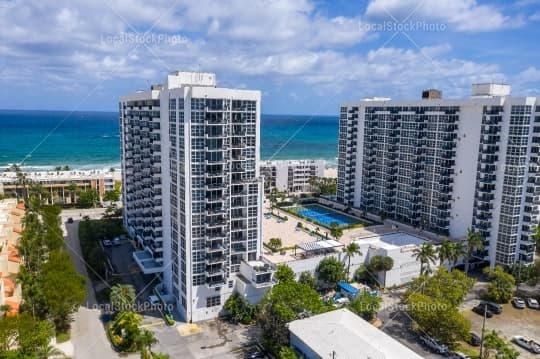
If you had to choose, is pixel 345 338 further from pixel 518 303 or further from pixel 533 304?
pixel 533 304

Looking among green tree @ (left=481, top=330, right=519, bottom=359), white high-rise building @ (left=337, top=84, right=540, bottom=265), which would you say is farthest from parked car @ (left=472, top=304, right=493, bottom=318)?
white high-rise building @ (left=337, top=84, right=540, bottom=265)

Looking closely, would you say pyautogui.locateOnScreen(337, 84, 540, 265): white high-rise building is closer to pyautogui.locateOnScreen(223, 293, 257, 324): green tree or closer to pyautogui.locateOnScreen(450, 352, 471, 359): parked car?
pyautogui.locateOnScreen(450, 352, 471, 359): parked car

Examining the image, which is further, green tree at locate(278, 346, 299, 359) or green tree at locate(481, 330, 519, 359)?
green tree at locate(481, 330, 519, 359)

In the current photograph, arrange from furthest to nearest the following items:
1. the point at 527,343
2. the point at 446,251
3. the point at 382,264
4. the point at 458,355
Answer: the point at 382,264 < the point at 446,251 < the point at 527,343 < the point at 458,355

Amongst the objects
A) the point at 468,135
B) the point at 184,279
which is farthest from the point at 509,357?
the point at 468,135

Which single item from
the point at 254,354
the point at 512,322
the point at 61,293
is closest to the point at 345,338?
the point at 254,354

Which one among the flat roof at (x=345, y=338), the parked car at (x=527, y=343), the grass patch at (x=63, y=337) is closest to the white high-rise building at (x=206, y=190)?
the flat roof at (x=345, y=338)

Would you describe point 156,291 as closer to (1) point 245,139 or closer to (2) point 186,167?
(2) point 186,167
